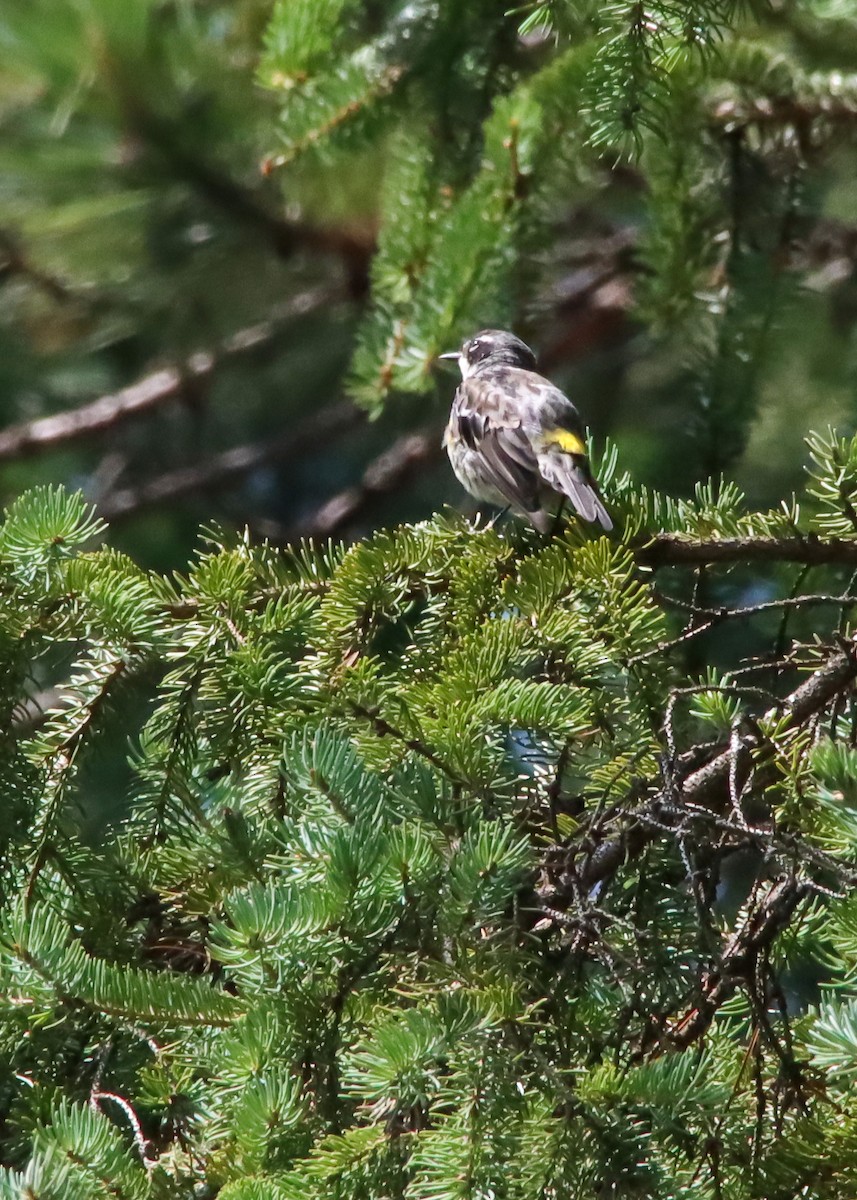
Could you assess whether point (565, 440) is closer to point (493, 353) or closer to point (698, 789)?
point (493, 353)

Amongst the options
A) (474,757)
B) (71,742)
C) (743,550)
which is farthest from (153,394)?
(474,757)

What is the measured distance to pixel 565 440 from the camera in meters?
3.52

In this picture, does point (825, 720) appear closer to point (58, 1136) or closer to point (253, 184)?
point (58, 1136)

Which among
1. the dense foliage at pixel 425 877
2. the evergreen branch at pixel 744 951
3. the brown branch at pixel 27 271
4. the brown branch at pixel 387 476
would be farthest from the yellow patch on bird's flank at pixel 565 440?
the brown branch at pixel 27 271

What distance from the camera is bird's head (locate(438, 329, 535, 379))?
3.84 meters

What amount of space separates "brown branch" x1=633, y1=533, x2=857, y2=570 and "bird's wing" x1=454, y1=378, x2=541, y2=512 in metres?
0.57

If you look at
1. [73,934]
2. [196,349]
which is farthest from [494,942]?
[196,349]

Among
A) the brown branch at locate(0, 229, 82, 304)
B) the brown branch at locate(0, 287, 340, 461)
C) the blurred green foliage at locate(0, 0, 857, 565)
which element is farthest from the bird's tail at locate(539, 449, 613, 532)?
the brown branch at locate(0, 287, 340, 461)

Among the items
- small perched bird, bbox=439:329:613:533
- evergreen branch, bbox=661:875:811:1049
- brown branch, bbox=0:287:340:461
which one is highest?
evergreen branch, bbox=661:875:811:1049

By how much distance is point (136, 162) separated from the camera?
4566 mm

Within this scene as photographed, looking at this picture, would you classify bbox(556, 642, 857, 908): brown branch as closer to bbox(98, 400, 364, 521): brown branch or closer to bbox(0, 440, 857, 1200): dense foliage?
bbox(0, 440, 857, 1200): dense foliage

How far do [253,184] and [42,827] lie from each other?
3168 mm

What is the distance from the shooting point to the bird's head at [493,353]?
384cm

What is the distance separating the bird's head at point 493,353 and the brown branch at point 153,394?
1.73 meters
